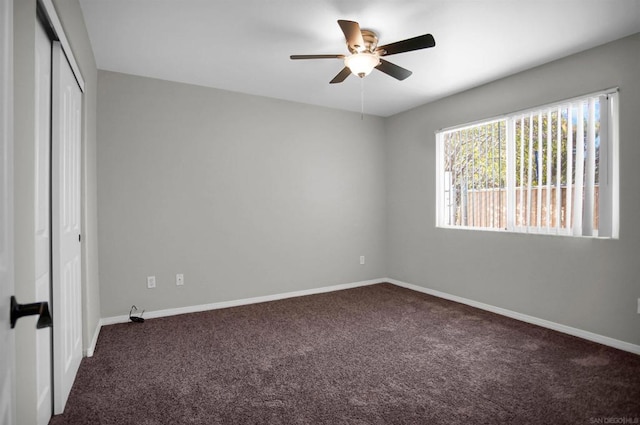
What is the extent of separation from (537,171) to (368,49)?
6.69 feet

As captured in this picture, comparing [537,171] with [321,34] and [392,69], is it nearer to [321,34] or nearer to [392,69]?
Answer: [392,69]

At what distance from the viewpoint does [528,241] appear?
11.2ft

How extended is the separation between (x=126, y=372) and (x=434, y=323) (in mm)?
2655

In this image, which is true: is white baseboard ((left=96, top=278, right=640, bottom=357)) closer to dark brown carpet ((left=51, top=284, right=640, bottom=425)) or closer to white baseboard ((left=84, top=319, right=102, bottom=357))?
white baseboard ((left=84, top=319, right=102, bottom=357))

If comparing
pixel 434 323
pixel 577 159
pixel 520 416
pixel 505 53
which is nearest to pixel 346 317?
pixel 434 323

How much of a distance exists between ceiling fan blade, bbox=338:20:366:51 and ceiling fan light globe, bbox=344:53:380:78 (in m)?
0.06

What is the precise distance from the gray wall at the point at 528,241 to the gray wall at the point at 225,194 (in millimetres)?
503

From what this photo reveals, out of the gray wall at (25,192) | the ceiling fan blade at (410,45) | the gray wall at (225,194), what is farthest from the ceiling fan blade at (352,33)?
the gray wall at (225,194)

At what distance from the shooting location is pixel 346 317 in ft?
11.8

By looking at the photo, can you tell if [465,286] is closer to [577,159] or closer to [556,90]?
[577,159]

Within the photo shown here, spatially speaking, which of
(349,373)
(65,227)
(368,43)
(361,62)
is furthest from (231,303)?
(368,43)

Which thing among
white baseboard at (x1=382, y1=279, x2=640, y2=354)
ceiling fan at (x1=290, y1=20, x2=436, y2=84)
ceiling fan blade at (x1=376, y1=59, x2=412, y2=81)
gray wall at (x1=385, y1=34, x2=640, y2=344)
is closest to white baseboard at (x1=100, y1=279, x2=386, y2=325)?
gray wall at (x1=385, y1=34, x2=640, y2=344)

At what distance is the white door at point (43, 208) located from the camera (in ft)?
5.48

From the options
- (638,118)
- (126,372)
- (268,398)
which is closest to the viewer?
(268,398)
